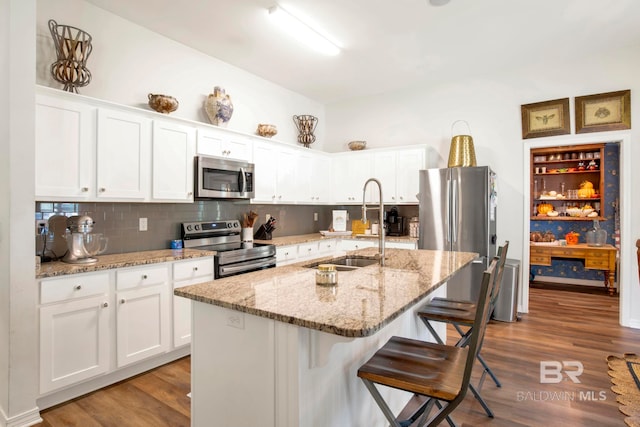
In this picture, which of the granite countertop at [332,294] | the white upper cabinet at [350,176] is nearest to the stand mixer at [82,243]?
the granite countertop at [332,294]

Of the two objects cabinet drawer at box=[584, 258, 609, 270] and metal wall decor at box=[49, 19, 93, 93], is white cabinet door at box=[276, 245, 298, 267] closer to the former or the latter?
metal wall decor at box=[49, 19, 93, 93]

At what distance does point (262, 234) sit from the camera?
170 inches

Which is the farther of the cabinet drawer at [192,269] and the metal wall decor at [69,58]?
the cabinet drawer at [192,269]

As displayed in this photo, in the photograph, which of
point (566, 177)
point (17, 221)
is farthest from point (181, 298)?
point (566, 177)

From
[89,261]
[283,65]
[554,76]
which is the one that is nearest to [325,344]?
[89,261]

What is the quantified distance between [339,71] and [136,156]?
2.56 meters

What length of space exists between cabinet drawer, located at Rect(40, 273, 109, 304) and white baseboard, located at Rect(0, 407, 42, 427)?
0.63 metres

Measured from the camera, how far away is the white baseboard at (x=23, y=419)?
200cm

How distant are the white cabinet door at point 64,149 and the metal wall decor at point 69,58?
0.85 feet

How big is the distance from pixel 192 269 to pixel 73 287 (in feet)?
2.83

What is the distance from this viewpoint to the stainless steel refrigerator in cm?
385

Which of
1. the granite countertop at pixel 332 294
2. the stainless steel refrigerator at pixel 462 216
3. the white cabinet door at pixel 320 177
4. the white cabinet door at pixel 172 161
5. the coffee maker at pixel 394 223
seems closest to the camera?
the granite countertop at pixel 332 294

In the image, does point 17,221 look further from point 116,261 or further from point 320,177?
point 320,177

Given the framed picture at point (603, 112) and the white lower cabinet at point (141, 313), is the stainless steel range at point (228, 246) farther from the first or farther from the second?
the framed picture at point (603, 112)
